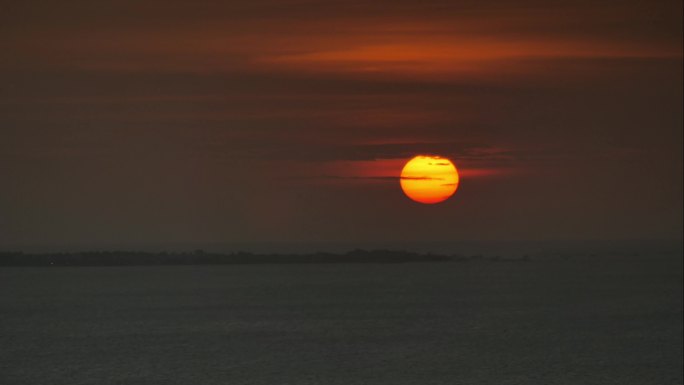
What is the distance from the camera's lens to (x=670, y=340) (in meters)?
33.0

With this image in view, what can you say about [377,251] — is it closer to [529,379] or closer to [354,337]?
[354,337]

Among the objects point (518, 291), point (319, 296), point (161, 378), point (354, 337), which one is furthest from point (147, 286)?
point (161, 378)

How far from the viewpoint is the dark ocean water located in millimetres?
24062

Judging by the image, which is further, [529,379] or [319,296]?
[319,296]

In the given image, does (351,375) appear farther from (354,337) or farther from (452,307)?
(452,307)

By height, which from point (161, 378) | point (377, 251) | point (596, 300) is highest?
point (377, 251)

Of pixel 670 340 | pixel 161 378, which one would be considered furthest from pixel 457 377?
pixel 670 340

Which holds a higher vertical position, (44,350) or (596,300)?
(596,300)

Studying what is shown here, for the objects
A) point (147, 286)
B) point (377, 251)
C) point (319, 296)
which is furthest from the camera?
point (377, 251)

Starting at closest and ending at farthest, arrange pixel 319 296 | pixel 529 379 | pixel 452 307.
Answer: pixel 529 379
pixel 452 307
pixel 319 296

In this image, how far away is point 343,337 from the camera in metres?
33.3

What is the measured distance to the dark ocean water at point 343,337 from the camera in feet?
78.9

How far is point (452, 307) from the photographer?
4941cm

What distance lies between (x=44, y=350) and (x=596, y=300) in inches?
1287
